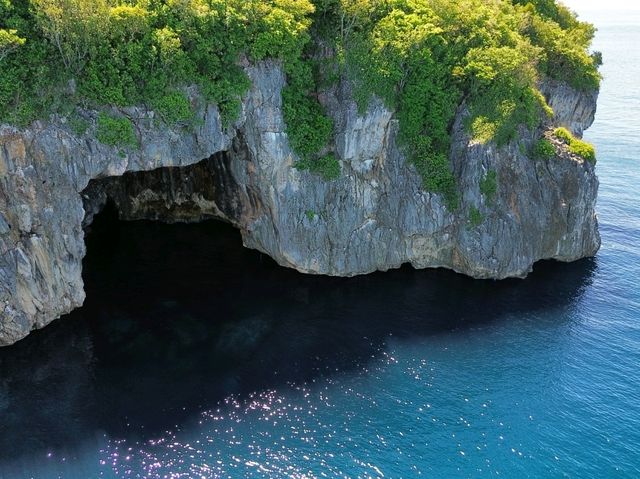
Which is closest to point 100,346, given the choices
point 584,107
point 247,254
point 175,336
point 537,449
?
point 175,336

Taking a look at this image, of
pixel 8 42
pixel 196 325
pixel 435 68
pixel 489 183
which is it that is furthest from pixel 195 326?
pixel 435 68

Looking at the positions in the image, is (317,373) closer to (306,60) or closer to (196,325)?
(196,325)

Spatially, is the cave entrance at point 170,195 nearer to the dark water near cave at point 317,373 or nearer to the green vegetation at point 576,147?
the dark water near cave at point 317,373

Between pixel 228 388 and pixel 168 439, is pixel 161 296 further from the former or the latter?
pixel 168 439

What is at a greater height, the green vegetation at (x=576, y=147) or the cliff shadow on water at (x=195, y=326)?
the green vegetation at (x=576, y=147)

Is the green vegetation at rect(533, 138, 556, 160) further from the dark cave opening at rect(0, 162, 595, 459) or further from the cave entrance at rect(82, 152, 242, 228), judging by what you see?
the cave entrance at rect(82, 152, 242, 228)

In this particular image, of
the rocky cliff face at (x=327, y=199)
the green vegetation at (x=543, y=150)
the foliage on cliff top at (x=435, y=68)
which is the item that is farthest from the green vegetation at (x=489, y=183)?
the green vegetation at (x=543, y=150)
